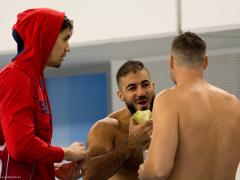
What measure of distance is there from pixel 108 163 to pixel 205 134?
2.01ft

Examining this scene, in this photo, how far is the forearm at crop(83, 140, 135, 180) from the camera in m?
2.09

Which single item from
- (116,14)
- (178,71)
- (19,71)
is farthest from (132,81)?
(19,71)

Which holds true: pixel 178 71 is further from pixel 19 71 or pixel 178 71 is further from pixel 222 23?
pixel 222 23

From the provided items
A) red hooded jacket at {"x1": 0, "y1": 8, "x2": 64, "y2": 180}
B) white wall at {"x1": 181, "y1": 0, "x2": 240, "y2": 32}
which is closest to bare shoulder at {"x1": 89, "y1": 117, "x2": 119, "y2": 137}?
white wall at {"x1": 181, "y1": 0, "x2": 240, "y2": 32}

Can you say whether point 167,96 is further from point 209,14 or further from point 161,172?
point 209,14

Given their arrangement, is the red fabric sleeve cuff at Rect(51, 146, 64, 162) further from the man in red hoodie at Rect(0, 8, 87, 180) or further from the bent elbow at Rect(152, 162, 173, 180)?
the bent elbow at Rect(152, 162, 173, 180)

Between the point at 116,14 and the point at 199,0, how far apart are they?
334mm

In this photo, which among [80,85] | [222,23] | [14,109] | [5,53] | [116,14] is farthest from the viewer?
[80,85]

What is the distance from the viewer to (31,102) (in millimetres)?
1478

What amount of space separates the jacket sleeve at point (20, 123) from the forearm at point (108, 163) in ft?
2.04

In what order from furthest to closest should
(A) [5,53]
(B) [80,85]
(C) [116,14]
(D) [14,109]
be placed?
(B) [80,85]
(A) [5,53]
(C) [116,14]
(D) [14,109]

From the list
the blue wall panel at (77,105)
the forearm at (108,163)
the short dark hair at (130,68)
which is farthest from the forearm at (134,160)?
the blue wall panel at (77,105)

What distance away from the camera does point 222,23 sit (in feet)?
7.08

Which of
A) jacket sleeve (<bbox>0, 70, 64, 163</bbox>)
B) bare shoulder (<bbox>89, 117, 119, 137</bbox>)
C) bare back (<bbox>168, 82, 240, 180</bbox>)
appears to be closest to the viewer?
jacket sleeve (<bbox>0, 70, 64, 163</bbox>)
